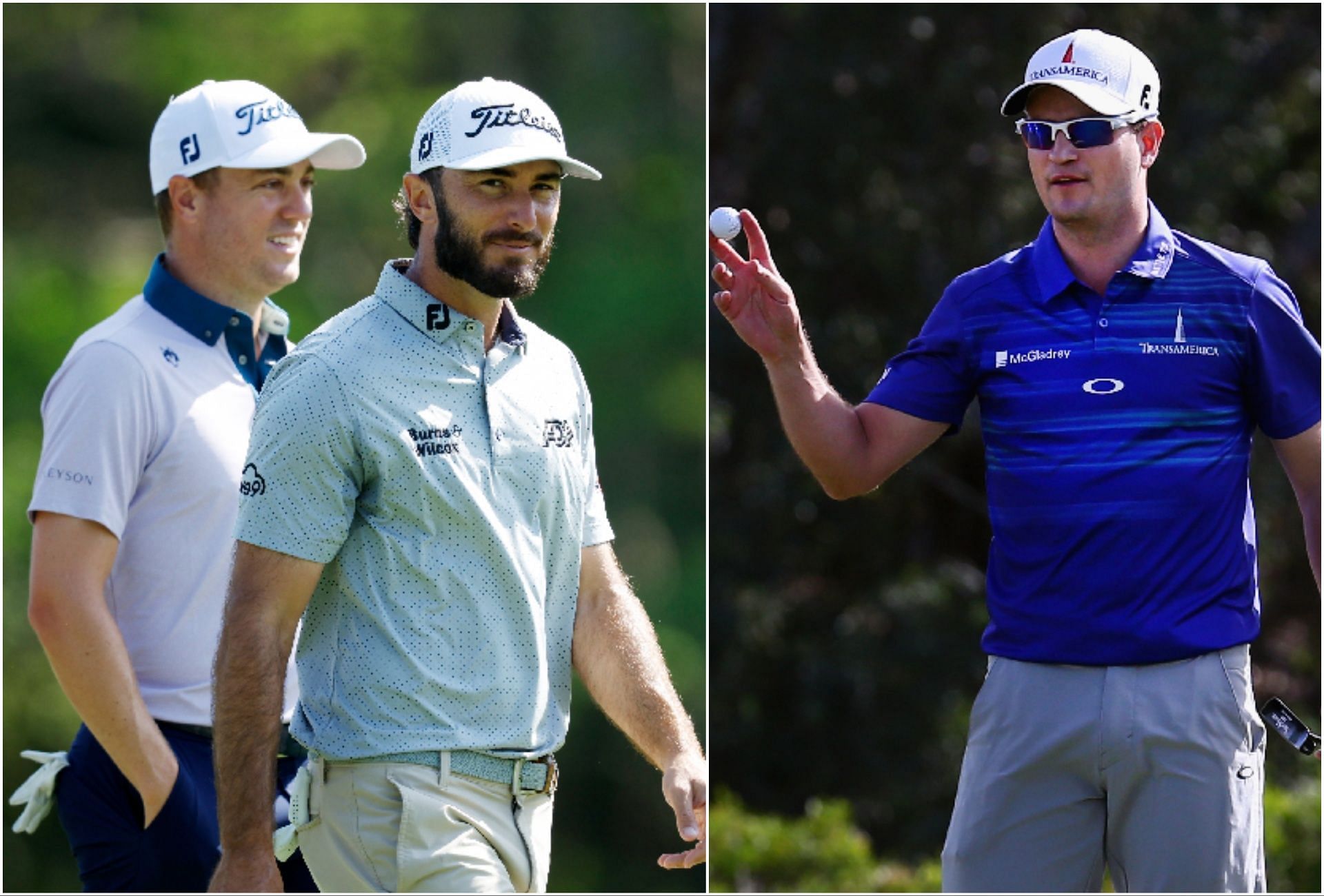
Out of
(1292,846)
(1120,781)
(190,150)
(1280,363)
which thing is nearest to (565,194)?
(1292,846)

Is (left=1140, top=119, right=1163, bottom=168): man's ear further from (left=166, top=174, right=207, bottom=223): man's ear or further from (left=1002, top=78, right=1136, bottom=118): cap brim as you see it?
(left=166, top=174, right=207, bottom=223): man's ear

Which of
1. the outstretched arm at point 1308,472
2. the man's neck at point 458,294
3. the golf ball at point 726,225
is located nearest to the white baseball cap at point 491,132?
the man's neck at point 458,294

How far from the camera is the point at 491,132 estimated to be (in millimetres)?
3918

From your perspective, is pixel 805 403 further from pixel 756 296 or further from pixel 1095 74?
pixel 1095 74

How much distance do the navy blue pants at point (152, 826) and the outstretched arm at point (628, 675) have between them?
74 cm

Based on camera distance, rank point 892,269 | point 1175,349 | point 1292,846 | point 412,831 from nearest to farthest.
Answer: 1. point 412,831
2. point 1175,349
3. point 1292,846
4. point 892,269

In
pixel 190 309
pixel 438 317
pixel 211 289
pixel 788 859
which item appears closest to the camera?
pixel 438 317

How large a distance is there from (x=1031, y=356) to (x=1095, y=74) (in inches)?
24.0

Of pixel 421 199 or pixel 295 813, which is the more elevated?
pixel 421 199

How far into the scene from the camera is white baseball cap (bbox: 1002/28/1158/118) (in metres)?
4.09

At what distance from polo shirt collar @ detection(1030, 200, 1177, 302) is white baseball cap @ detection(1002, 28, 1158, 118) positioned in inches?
9.2

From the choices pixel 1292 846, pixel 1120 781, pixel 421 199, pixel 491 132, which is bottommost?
pixel 1292 846

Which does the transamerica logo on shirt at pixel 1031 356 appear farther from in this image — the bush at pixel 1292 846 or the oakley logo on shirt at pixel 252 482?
the bush at pixel 1292 846

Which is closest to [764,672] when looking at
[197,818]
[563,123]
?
[563,123]
